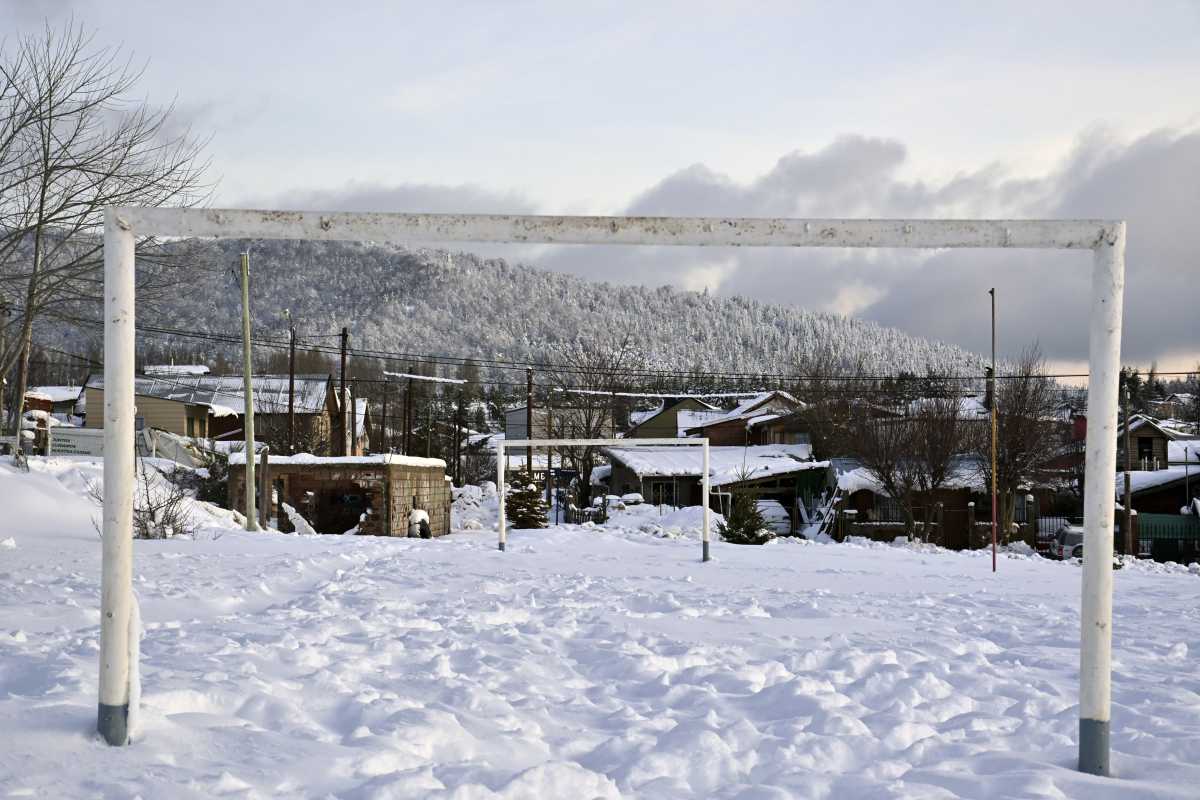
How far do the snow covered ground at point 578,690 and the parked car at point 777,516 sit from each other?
27.5 metres

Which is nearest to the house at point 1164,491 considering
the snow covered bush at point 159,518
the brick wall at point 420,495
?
the brick wall at point 420,495

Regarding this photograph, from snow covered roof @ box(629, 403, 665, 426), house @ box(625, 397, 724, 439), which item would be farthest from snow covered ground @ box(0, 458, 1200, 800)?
snow covered roof @ box(629, 403, 665, 426)

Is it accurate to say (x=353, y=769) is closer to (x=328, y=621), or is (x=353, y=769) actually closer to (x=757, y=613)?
(x=328, y=621)

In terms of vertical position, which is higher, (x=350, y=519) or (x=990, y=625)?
(x=990, y=625)

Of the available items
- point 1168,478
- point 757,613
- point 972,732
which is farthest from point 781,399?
point 972,732

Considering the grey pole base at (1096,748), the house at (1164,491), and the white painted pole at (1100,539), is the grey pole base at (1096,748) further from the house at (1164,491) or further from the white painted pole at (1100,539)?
the house at (1164,491)

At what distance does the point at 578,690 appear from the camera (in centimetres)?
559

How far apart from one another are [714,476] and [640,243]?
3771 centimetres

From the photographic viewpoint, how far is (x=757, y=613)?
8.76m

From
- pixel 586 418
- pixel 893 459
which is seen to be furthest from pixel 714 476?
pixel 586 418

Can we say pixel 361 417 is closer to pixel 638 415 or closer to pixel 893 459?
pixel 638 415

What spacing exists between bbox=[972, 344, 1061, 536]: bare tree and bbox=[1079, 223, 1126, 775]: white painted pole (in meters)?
31.5

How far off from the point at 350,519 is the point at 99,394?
30202mm

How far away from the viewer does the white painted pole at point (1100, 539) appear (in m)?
3.98
